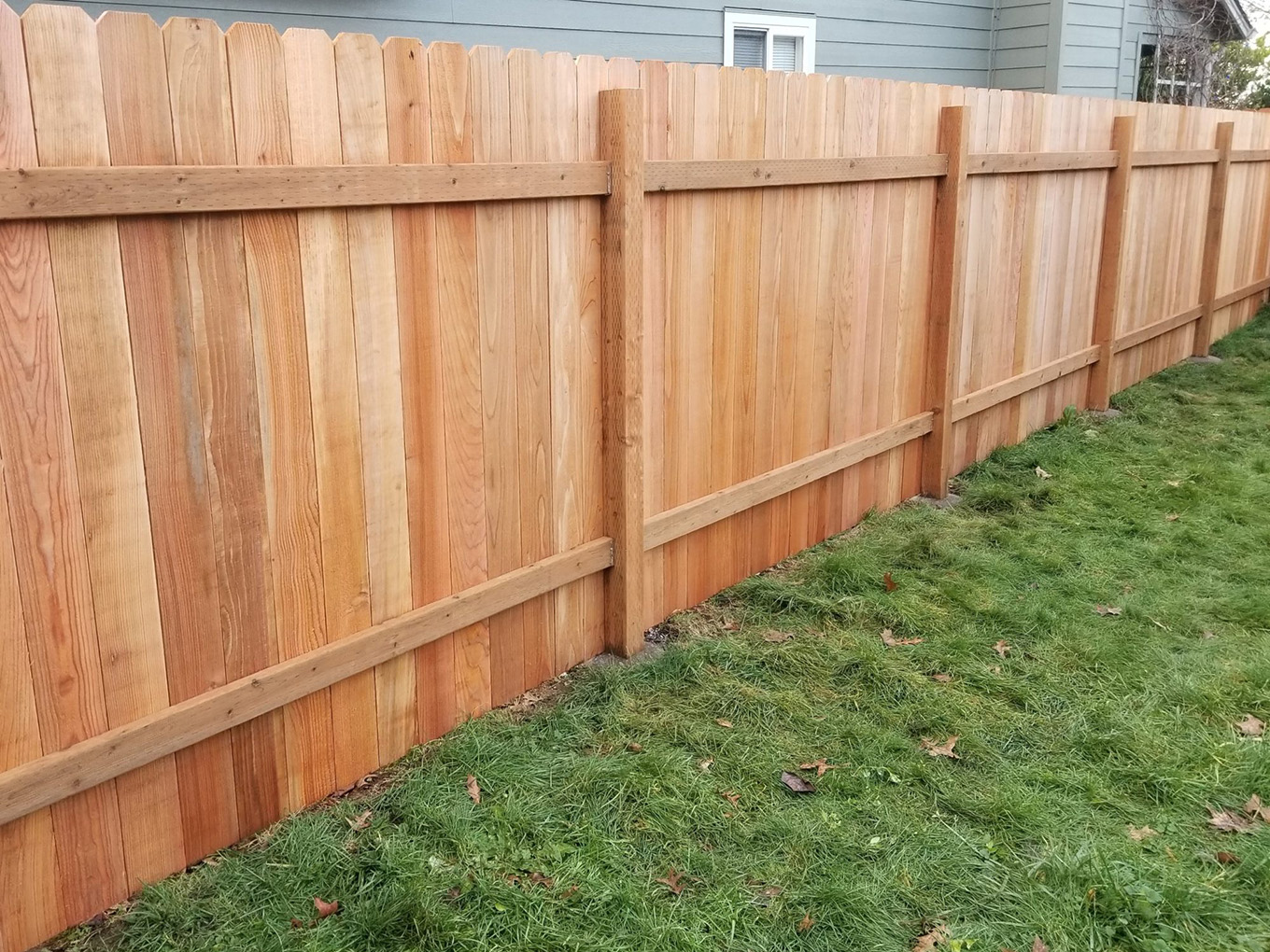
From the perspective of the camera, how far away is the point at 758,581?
480 centimetres

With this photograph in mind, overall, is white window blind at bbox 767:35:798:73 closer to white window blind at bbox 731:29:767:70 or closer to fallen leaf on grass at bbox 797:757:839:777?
white window blind at bbox 731:29:767:70

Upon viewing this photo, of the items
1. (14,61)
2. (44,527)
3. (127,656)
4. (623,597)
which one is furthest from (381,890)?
(14,61)

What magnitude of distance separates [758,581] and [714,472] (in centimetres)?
57

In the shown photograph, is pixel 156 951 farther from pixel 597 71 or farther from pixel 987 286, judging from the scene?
pixel 987 286

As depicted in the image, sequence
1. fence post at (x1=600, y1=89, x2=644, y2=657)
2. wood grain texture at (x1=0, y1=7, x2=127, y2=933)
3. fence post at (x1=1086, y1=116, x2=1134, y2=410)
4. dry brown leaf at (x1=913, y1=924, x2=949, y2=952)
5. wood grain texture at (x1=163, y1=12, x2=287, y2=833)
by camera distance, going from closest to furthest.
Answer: wood grain texture at (x1=0, y1=7, x2=127, y2=933) → wood grain texture at (x1=163, y1=12, x2=287, y2=833) → dry brown leaf at (x1=913, y1=924, x2=949, y2=952) → fence post at (x1=600, y1=89, x2=644, y2=657) → fence post at (x1=1086, y1=116, x2=1134, y2=410)

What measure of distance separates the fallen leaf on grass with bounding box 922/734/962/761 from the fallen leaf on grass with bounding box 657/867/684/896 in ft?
3.34

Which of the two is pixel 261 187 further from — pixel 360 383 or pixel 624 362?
pixel 624 362

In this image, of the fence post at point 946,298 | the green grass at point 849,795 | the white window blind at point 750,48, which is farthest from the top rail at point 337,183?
the white window blind at point 750,48

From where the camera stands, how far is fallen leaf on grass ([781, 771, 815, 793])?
10.9ft

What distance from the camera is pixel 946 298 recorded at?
579cm

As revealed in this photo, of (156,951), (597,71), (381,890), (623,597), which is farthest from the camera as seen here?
(623,597)

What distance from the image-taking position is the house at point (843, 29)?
7078 mm

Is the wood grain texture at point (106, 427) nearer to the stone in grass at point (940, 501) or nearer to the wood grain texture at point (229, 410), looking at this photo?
the wood grain texture at point (229, 410)

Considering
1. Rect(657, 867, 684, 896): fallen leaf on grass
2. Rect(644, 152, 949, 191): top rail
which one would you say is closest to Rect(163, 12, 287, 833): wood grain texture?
Rect(657, 867, 684, 896): fallen leaf on grass
